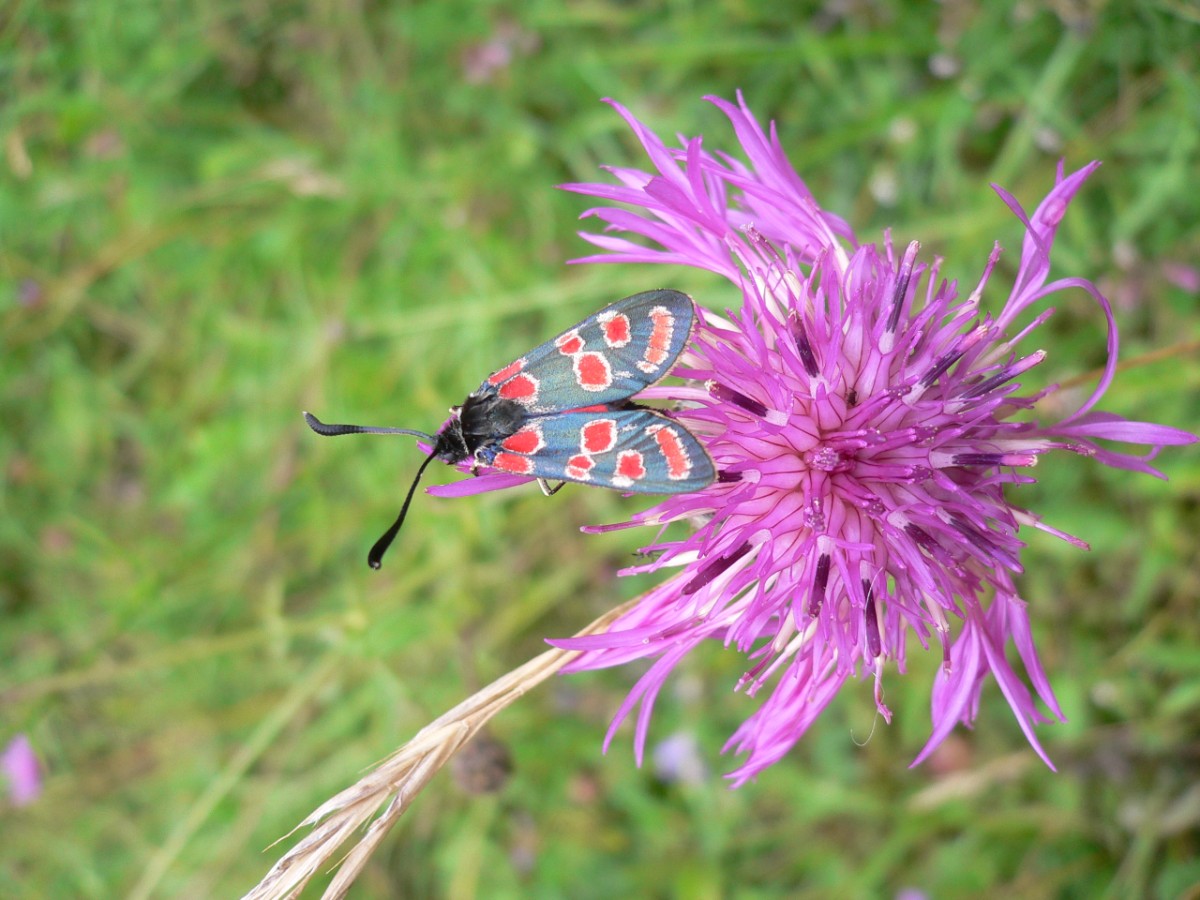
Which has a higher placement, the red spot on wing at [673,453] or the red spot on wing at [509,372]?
the red spot on wing at [673,453]

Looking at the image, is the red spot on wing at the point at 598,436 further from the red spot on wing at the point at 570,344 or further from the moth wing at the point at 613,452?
the red spot on wing at the point at 570,344

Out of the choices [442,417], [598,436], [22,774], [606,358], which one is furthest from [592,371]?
[22,774]

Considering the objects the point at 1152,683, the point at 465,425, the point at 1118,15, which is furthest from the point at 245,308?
the point at 1152,683

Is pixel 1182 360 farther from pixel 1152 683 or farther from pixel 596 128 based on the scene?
pixel 596 128

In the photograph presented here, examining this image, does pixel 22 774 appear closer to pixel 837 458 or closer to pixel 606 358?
pixel 606 358

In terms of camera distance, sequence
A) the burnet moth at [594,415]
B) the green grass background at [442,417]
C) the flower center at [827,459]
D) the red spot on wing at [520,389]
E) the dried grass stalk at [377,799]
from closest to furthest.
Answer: the dried grass stalk at [377,799], the burnet moth at [594,415], the flower center at [827,459], the red spot on wing at [520,389], the green grass background at [442,417]

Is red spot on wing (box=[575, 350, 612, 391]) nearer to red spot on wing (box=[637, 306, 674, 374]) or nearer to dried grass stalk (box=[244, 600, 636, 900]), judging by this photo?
red spot on wing (box=[637, 306, 674, 374])

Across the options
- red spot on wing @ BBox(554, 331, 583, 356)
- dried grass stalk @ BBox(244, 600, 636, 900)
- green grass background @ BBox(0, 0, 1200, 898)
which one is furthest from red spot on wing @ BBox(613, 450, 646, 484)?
green grass background @ BBox(0, 0, 1200, 898)

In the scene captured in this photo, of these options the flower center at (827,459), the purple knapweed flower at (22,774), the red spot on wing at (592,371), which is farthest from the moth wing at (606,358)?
the purple knapweed flower at (22,774)
